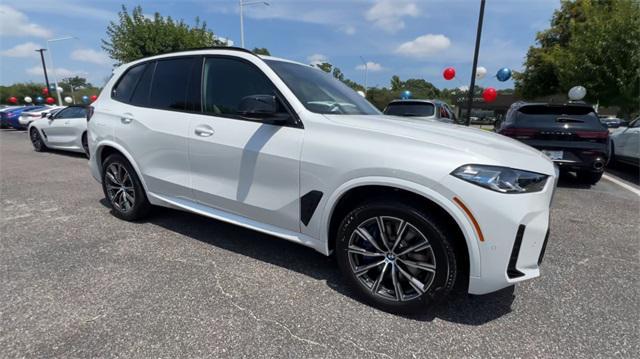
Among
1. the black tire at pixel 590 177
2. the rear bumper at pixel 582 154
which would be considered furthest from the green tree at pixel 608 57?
the rear bumper at pixel 582 154

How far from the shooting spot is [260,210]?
8.94 ft

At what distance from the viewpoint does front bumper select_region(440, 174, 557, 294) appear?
192cm

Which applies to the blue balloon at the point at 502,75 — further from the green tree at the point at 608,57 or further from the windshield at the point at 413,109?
the windshield at the point at 413,109

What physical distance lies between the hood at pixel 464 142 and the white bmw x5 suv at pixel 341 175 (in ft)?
0.04

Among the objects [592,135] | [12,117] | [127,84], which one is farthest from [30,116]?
[592,135]

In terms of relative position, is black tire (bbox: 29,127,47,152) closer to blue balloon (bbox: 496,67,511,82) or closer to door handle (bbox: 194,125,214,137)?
door handle (bbox: 194,125,214,137)

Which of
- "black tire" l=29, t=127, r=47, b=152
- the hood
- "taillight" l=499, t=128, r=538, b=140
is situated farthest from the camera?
"black tire" l=29, t=127, r=47, b=152

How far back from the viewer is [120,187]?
3840mm

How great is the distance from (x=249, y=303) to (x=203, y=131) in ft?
4.89

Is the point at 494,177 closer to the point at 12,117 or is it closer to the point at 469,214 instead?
the point at 469,214

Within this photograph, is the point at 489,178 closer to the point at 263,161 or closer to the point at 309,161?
the point at 309,161

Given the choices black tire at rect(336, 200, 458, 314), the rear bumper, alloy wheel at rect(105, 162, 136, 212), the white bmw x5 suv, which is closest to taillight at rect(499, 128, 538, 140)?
the rear bumper

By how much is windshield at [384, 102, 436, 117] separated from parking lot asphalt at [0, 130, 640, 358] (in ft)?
16.0

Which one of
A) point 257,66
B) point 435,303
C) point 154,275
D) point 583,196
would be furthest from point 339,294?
point 583,196
